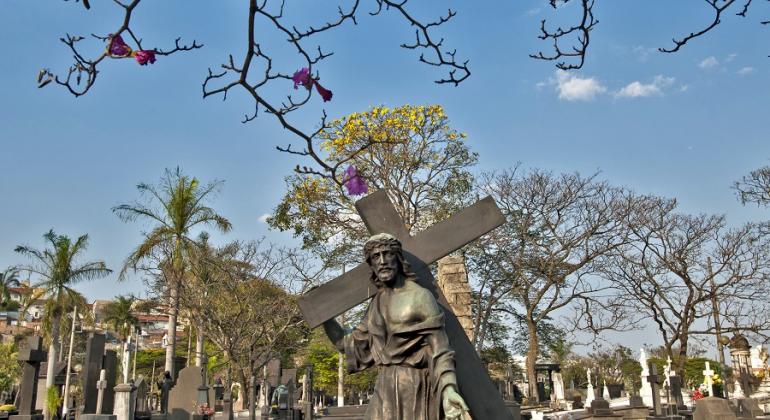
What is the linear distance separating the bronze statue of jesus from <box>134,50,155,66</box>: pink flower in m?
1.47

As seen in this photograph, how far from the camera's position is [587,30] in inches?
90.7

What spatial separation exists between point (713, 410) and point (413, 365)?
10333mm

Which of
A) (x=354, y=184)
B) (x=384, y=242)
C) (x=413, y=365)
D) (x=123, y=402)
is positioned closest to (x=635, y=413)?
(x=123, y=402)

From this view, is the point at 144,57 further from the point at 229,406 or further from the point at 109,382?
the point at 229,406

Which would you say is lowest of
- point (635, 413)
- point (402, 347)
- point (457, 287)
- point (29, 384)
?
point (635, 413)

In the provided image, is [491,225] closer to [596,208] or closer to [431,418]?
[431,418]

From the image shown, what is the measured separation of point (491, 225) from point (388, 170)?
16109 millimetres

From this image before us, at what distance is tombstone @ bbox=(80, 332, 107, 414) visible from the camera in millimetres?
14453

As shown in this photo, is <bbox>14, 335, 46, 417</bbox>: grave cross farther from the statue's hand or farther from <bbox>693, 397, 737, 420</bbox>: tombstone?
the statue's hand

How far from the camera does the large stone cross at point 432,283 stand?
3.37 m

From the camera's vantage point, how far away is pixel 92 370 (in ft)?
48.9

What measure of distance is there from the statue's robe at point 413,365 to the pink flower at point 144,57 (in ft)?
5.62

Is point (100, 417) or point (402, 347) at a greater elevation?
point (402, 347)

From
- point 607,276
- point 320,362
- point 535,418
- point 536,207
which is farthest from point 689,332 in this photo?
point 320,362
